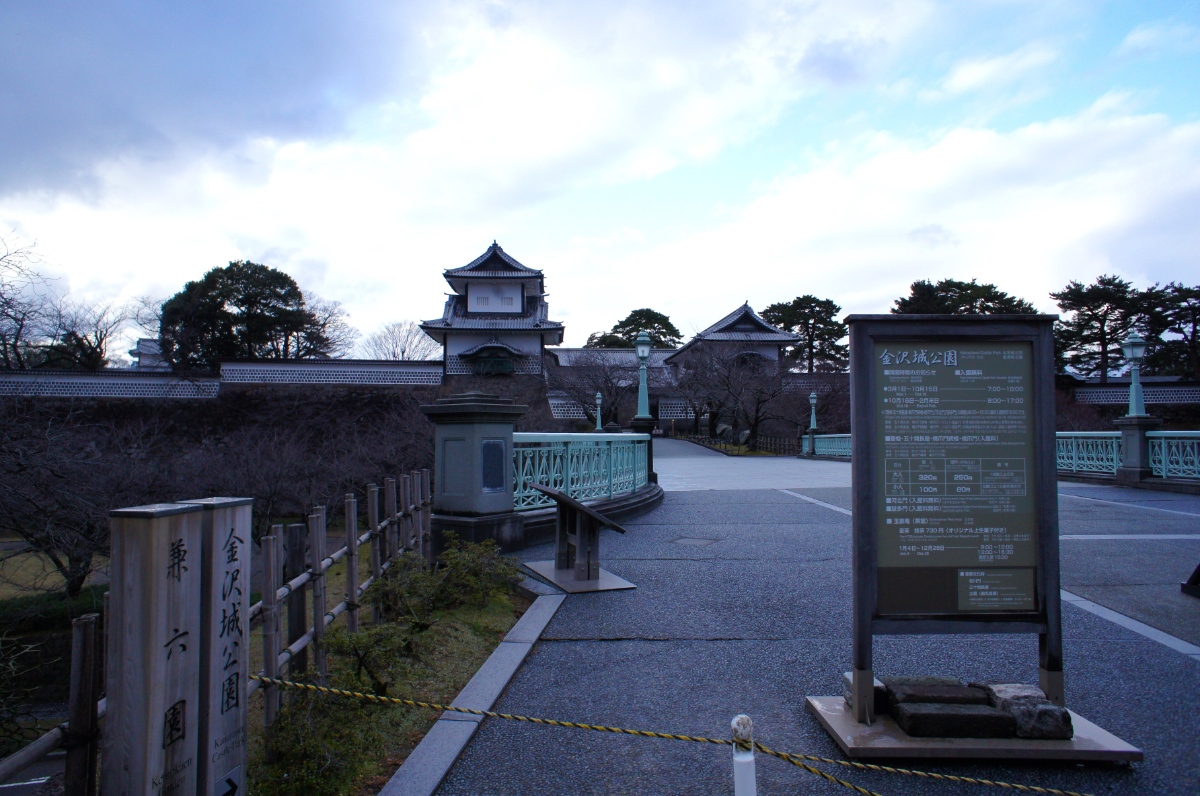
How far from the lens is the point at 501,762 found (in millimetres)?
3148

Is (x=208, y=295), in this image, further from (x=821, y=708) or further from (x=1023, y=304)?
(x=1023, y=304)

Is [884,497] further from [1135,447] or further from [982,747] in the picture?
[1135,447]

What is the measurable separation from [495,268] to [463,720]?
43781mm

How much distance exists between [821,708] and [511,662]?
1.84 meters

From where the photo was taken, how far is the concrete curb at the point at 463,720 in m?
2.93

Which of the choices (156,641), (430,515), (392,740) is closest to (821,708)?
(392,740)

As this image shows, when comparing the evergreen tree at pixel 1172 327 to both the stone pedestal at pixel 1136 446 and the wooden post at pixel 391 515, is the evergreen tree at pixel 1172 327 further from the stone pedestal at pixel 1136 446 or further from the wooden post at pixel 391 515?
the wooden post at pixel 391 515

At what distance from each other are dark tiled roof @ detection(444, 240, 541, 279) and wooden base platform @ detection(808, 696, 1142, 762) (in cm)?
4290

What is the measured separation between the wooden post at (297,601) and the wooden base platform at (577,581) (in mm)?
2754

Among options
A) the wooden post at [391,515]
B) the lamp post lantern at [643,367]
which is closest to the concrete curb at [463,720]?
the wooden post at [391,515]

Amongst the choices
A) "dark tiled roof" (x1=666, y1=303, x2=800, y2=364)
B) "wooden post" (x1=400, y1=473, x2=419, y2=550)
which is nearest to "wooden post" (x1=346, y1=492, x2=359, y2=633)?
"wooden post" (x1=400, y1=473, x2=419, y2=550)

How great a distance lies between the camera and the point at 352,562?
4.24 m

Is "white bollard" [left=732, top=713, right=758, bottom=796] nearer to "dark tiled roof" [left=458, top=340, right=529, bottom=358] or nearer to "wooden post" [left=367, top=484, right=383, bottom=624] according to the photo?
"wooden post" [left=367, top=484, right=383, bottom=624]

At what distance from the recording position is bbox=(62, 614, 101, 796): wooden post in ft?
6.74
